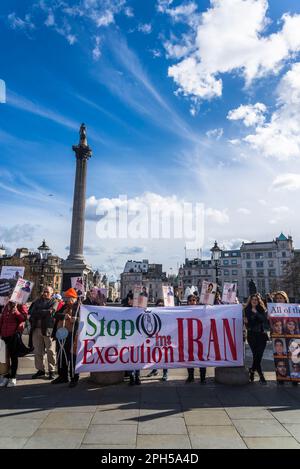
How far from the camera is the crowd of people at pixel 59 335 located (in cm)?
802

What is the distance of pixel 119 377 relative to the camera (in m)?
8.01

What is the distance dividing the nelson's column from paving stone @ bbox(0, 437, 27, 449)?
25238 millimetres

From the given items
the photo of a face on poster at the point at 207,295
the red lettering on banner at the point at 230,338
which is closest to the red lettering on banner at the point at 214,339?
the red lettering on banner at the point at 230,338

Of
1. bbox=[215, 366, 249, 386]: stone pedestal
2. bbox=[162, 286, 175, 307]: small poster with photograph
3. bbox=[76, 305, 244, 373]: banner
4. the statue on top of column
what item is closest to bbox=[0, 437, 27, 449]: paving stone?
bbox=[76, 305, 244, 373]: banner

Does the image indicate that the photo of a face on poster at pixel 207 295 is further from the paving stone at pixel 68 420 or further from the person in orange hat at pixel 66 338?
the paving stone at pixel 68 420

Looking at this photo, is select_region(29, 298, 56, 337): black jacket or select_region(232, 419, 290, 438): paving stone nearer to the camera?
select_region(232, 419, 290, 438): paving stone

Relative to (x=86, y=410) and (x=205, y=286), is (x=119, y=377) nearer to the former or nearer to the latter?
(x=86, y=410)

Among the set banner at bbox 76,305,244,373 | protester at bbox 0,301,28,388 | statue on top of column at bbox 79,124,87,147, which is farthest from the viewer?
statue on top of column at bbox 79,124,87,147

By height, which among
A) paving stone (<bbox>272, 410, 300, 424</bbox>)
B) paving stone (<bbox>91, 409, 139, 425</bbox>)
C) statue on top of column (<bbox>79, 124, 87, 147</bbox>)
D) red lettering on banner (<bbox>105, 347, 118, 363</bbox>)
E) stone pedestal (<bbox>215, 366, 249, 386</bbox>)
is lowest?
paving stone (<bbox>91, 409, 139, 425</bbox>)

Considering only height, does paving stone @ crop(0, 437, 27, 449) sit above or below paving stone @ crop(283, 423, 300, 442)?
below

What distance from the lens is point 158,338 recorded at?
7906mm

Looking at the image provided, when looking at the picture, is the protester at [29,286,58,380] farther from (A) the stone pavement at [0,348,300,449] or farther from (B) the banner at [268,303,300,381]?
(B) the banner at [268,303,300,381]

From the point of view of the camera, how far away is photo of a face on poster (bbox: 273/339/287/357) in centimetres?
803

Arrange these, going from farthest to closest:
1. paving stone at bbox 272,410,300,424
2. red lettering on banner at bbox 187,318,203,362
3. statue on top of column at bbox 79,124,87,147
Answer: statue on top of column at bbox 79,124,87,147 < red lettering on banner at bbox 187,318,203,362 < paving stone at bbox 272,410,300,424
